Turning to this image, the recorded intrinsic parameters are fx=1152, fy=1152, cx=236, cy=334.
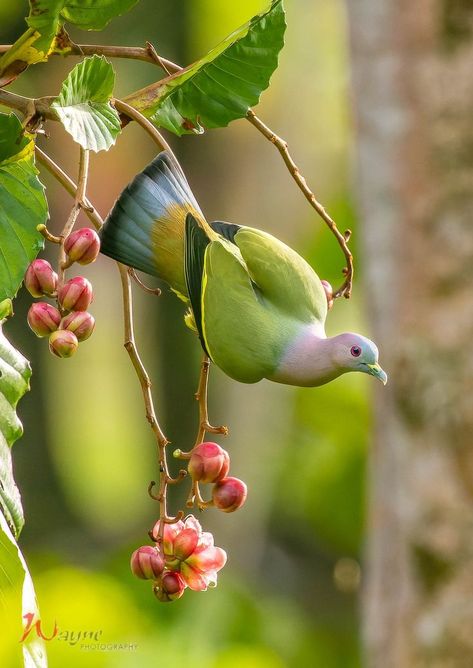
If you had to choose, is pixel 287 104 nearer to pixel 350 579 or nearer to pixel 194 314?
pixel 350 579

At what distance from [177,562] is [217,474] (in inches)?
4.8

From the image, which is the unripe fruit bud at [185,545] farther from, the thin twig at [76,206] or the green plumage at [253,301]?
the thin twig at [76,206]

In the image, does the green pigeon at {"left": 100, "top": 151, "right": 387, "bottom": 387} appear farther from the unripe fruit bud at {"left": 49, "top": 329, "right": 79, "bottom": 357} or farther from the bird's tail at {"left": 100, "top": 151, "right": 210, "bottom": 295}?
the unripe fruit bud at {"left": 49, "top": 329, "right": 79, "bottom": 357}

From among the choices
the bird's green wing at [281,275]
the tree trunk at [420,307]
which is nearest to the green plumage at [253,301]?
the bird's green wing at [281,275]

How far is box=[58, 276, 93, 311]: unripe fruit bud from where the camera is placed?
4.27 ft

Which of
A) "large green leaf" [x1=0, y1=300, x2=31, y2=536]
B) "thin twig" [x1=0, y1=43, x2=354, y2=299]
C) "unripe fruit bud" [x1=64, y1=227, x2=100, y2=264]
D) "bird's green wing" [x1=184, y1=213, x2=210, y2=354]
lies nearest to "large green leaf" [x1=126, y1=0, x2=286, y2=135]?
"thin twig" [x1=0, y1=43, x2=354, y2=299]

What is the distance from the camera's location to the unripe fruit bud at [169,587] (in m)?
1.44

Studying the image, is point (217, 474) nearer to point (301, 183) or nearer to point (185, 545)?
point (185, 545)

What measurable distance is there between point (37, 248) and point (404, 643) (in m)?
2.39

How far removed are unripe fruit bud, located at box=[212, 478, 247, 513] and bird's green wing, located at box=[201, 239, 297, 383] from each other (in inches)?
5.2

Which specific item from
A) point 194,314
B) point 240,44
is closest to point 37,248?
point 194,314

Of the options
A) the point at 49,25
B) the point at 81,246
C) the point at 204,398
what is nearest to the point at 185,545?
the point at 204,398

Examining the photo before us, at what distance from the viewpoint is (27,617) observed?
52.6 inches

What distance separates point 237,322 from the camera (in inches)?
58.5
